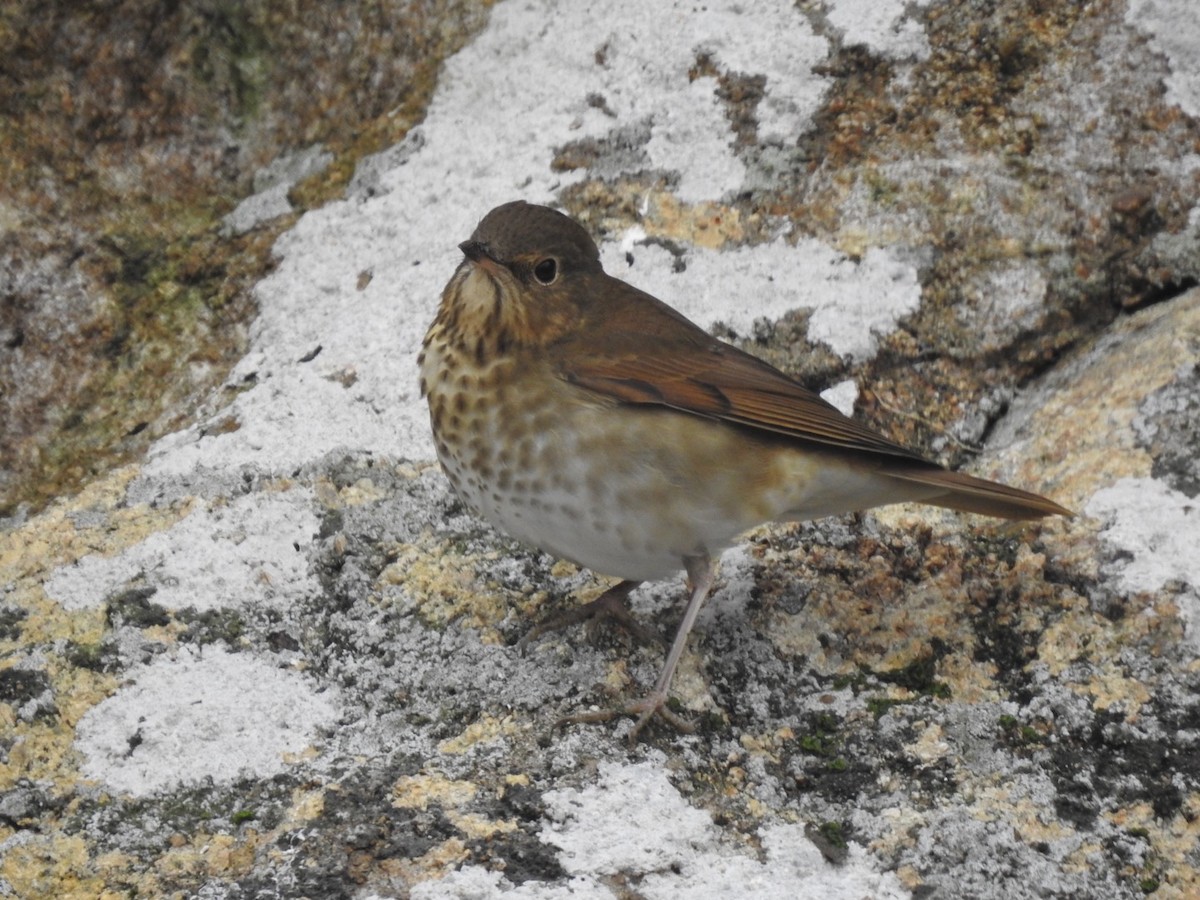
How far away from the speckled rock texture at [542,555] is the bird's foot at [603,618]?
0.15ft

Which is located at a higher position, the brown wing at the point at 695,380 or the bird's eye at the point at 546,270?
the bird's eye at the point at 546,270

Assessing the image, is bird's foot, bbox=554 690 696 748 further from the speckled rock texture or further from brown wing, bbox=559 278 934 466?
brown wing, bbox=559 278 934 466

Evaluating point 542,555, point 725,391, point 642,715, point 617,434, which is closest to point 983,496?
point 725,391

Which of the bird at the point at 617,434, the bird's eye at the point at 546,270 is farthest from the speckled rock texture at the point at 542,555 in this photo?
the bird's eye at the point at 546,270

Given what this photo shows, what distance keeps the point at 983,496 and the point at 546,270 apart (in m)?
1.35

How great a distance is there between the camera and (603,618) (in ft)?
12.5

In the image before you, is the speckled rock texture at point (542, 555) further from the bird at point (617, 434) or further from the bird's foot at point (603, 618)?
the bird at point (617, 434)

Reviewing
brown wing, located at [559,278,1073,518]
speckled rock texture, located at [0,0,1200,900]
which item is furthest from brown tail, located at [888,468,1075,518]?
speckled rock texture, located at [0,0,1200,900]

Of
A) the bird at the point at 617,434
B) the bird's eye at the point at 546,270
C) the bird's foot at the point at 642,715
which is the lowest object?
the bird's foot at the point at 642,715

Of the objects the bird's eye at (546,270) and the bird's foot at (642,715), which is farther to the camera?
the bird's eye at (546,270)

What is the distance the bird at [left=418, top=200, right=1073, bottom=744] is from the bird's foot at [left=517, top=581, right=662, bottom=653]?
11mm

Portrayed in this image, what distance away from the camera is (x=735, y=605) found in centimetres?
386

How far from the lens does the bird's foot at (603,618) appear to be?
3.64 m

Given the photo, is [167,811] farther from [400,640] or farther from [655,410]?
[655,410]
